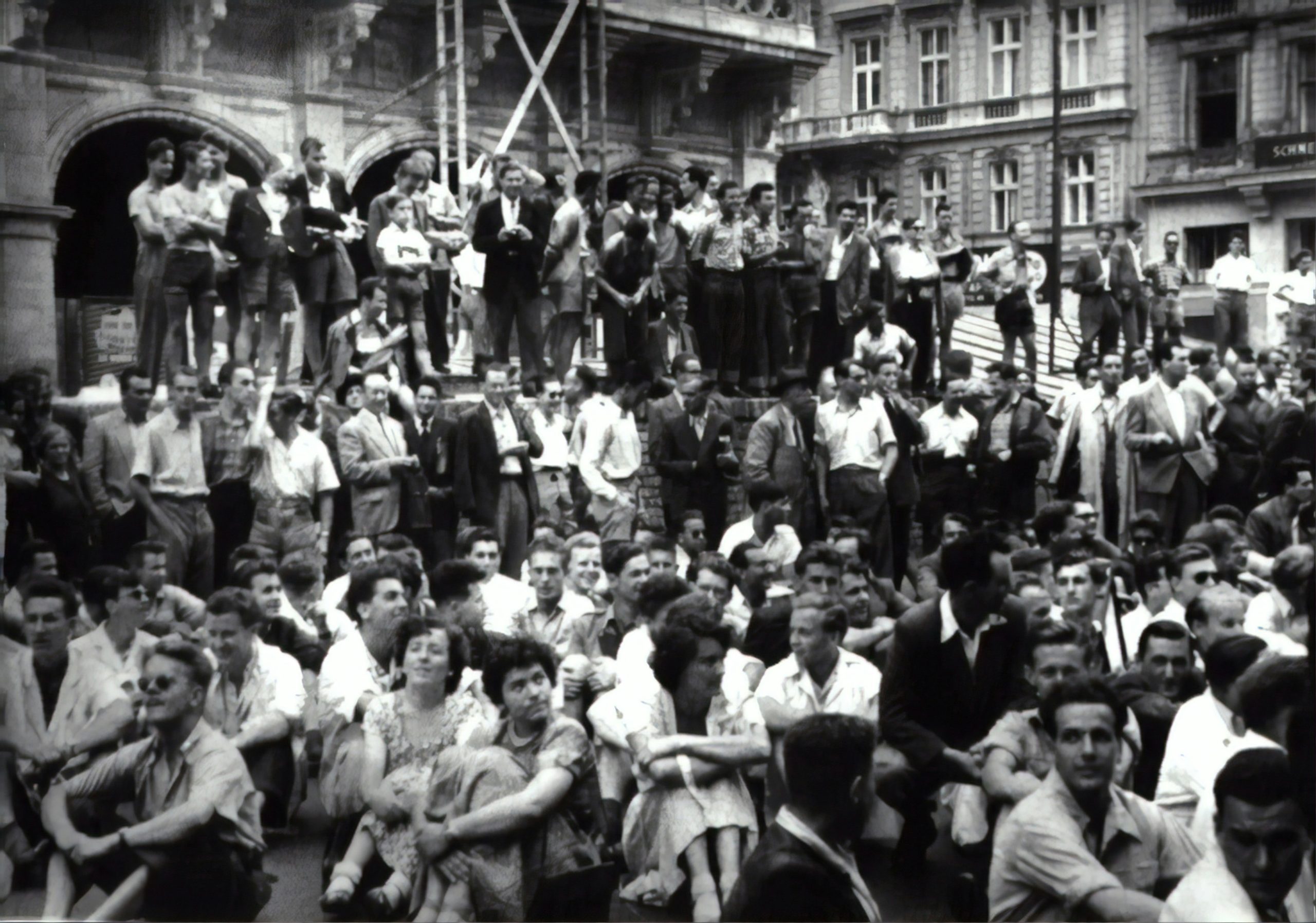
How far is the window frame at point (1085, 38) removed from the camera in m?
11.2

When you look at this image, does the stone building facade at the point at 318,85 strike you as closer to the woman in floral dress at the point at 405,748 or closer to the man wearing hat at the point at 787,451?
the man wearing hat at the point at 787,451

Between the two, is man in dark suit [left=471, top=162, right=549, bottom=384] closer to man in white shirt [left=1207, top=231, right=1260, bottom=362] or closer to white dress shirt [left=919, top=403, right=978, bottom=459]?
white dress shirt [left=919, top=403, right=978, bottom=459]

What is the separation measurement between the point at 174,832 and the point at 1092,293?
9.84 metres

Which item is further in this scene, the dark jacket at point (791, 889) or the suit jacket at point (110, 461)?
the suit jacket at point (110, 461)

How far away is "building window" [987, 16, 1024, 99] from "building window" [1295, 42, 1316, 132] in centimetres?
730

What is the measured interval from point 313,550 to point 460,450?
4.19 feet

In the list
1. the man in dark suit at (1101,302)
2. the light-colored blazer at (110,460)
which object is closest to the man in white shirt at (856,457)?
the man in dark suit at (1101,302)

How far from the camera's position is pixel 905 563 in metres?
11.3

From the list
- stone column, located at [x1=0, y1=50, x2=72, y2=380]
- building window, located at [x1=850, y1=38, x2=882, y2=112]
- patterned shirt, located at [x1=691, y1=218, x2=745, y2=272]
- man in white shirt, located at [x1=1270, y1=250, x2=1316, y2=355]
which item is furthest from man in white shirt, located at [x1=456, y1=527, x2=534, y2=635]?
building window, located at [x1=850, y1=38, x2=882, y2=112]

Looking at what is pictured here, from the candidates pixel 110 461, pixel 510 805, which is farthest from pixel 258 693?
pixel 110 461

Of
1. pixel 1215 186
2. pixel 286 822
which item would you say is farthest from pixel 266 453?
pixel 1215 186

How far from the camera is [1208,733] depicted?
199 inches

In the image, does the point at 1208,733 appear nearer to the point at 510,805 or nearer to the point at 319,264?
the point at 510,805

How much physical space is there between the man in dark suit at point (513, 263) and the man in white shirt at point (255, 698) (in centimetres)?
534
